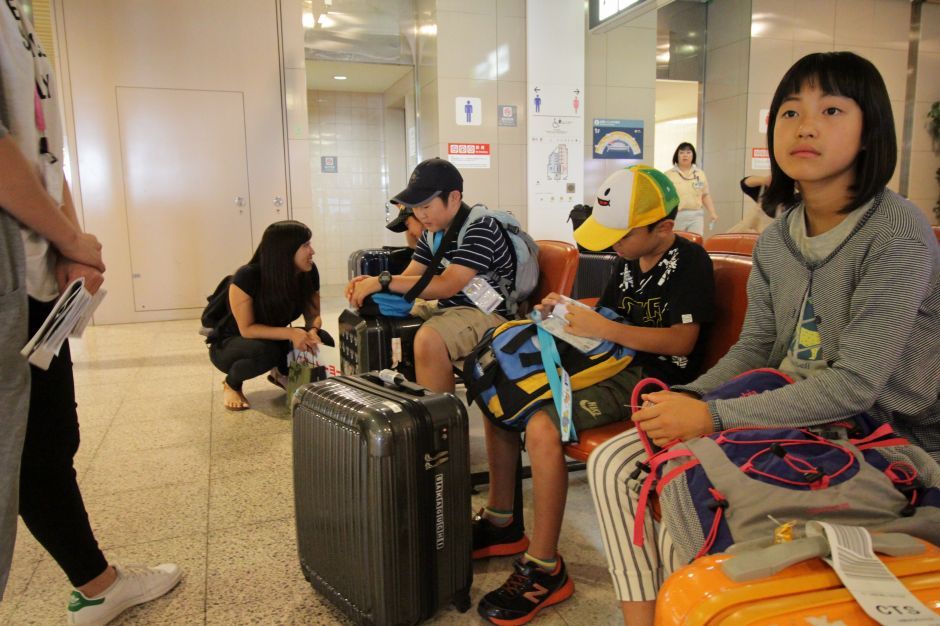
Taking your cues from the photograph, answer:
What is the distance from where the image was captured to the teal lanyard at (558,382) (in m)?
1.43

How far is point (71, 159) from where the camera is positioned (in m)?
5.96

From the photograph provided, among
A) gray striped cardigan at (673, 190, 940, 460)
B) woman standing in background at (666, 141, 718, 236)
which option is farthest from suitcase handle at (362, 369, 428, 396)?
woman standing in background at (666, 141, 718, 236)

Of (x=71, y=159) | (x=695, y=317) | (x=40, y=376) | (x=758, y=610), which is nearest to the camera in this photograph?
(x=758, y=610)

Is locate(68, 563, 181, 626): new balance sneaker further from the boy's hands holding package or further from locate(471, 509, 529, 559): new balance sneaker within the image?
the boy's hands holding package

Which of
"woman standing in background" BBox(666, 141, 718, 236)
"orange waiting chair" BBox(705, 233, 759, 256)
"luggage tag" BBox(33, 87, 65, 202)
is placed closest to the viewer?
"luggage tag" BBox(33, 87, 65, 202)

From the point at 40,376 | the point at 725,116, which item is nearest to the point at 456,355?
the point at 40,376

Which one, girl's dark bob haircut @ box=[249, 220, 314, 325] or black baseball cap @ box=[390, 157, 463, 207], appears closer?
black baseball cap @ box=[390, 157, 463, 207]

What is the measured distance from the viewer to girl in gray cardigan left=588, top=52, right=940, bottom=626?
0.99 meters

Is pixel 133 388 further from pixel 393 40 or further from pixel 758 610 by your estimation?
pixel 393 40

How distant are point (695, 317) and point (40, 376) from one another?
55.6 inches

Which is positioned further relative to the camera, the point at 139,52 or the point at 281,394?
the point at 139,52

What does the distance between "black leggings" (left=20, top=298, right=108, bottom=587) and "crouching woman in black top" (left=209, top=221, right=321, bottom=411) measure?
5.34 feet

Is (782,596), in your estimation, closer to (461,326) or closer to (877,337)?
(877,337)

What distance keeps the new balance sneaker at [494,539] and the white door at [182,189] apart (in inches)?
217
